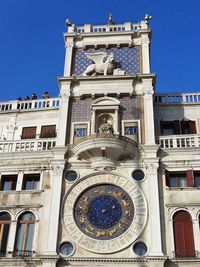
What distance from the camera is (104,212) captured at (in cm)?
2136

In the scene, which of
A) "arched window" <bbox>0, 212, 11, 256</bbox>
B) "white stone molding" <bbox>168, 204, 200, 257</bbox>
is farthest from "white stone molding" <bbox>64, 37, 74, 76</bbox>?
"white stone molding" <bbox>168, 204, 200, 257</bbox>

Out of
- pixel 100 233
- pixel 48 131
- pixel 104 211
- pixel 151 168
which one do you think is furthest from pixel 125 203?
pixel 48 131

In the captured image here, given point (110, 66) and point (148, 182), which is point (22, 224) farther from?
point (110, 66)

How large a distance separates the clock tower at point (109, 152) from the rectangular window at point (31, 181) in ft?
5.95

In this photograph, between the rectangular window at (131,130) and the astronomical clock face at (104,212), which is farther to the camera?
the rectangular window at (131,130)

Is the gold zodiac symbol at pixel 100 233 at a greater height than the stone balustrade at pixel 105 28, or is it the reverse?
the stone balustrade at pixel 105 28

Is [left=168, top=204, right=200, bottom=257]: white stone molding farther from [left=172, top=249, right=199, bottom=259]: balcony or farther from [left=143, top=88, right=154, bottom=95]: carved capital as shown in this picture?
[left=143, top=88, right=154, bottom=95]: carved capital

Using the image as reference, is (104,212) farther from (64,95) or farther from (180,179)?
Answer: (64,95)

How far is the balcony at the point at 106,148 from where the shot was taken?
22.3 metres

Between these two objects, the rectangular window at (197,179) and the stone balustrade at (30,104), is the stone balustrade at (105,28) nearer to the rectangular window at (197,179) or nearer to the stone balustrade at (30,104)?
the stone balustrade at (30,104)

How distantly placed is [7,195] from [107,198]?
5513 mm

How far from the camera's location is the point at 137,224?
20797 millimetres

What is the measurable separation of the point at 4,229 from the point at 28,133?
716cm

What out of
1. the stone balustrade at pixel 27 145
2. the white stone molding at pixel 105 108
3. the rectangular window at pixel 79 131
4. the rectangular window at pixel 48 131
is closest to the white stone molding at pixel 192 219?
the white stone molding at pixel 105 108
